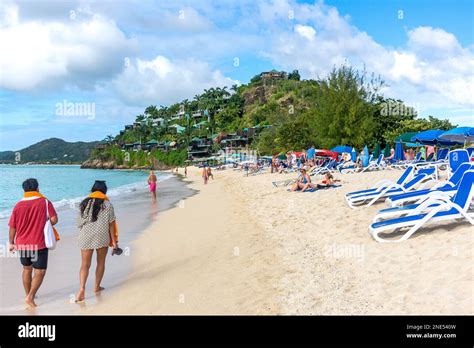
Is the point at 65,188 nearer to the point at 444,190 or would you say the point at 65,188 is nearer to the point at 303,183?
the point at 303,183

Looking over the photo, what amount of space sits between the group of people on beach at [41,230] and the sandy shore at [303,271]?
77 centimetres

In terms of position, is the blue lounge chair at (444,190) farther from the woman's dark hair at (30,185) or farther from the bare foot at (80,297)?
the woman's dark hair at (30,185)

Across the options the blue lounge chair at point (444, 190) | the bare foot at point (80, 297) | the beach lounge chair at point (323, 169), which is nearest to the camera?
the bare foot at point (80, 297)

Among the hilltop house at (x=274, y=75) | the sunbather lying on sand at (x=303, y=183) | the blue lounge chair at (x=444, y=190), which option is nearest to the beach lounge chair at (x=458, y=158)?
the blue lounge chair at (x=444, y=190)

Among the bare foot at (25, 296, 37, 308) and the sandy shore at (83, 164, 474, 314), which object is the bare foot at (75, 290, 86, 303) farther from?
the bare foot at (25, 296, 37, 308)

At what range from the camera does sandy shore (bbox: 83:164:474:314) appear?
15.3 feet

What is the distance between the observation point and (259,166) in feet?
126

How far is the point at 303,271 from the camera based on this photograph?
6.30 meters

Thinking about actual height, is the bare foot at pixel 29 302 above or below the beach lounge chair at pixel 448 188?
below

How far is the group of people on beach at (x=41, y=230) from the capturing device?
512cm

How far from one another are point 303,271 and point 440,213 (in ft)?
8.24
